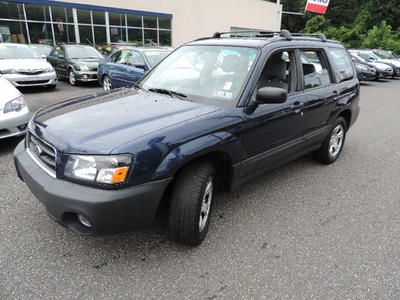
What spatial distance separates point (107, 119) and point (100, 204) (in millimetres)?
791

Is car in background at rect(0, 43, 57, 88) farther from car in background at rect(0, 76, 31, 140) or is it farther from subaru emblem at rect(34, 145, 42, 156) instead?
subaru emblem at rect(34, 145, 42, 156)

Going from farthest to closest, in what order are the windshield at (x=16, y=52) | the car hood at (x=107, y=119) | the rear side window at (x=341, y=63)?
1. the windshield at (x=16, y=52)
2. the rear side window at (x=341, y=63)
3. the car hood at (x=107, y=119)

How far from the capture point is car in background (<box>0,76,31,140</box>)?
15.2 ft

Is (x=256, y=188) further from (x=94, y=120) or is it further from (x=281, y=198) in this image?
(x=94, y=120)

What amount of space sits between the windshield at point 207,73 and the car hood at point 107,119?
0.70 feet

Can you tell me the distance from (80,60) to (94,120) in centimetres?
983

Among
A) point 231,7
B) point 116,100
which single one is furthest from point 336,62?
point 231,7

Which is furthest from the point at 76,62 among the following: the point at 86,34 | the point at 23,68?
the point at 86,34

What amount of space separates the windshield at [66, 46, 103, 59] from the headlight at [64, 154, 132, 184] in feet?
34.8

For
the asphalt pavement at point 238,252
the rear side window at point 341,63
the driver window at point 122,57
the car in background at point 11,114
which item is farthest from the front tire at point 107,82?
the rear side window at point 341,63

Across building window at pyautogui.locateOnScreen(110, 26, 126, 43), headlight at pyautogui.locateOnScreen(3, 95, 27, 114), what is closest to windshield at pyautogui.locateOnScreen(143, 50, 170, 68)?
headlight at pyautogui.locateOnScreen(3, 95, 27, 114)

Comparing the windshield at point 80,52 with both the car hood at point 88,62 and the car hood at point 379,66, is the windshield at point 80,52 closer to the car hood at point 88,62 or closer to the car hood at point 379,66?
the car hood at point 88,62

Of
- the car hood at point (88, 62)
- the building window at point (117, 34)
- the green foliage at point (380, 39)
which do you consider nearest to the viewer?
the car hood at point (88, 62)

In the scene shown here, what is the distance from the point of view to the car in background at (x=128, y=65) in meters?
8.20
